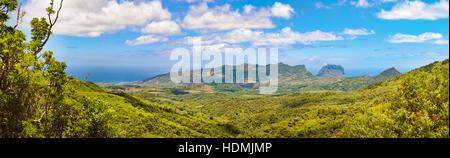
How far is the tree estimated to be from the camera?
673 inches

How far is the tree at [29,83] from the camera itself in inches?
673

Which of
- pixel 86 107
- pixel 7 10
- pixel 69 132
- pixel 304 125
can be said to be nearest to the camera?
pixel 7 10

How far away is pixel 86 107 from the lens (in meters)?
24.5

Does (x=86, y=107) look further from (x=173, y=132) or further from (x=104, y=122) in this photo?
(x=173, y=132)

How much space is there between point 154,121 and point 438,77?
18458 cm

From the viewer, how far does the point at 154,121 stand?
189 m

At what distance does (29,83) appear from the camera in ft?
59.6
